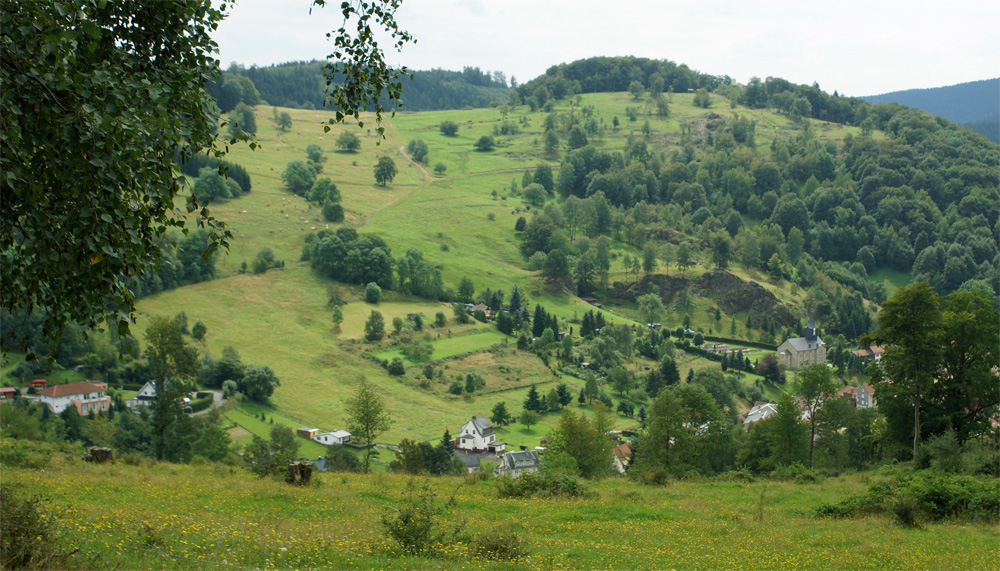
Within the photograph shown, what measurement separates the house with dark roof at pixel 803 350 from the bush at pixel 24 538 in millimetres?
92073

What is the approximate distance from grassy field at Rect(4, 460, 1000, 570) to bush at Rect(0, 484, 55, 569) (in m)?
0.24

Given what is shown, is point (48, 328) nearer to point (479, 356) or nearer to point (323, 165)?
point (479, 356)

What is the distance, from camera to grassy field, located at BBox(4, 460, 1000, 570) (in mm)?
8766

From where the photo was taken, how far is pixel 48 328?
529 centimetres

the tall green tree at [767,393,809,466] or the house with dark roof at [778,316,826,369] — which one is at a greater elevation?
the tall green tree at [767,393,809,466]

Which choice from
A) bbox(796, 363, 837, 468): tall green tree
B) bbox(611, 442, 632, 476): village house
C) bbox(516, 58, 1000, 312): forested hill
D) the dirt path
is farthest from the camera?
bbox(516, 58, 1000, 312): forested hill

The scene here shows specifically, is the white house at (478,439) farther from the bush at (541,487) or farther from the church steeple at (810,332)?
the church steeple at (810,332)

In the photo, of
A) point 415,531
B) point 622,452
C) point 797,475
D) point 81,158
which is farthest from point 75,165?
point 622,452

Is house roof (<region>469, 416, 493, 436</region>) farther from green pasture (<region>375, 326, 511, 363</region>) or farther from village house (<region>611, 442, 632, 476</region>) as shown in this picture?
green pasture (<region>375, 326, 511, 363</region>)

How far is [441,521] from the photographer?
13.1m

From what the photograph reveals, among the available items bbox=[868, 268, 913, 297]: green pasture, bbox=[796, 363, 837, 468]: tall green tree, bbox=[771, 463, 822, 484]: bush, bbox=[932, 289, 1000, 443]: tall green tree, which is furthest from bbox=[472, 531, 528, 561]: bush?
bbox=[868, 268, 913, 297]: green pasture

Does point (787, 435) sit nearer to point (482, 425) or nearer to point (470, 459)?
point (470, 459)

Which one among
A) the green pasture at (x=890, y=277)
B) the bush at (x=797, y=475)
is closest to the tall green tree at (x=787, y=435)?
the bush at (x=797, y=475)

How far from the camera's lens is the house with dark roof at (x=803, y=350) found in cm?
8975
